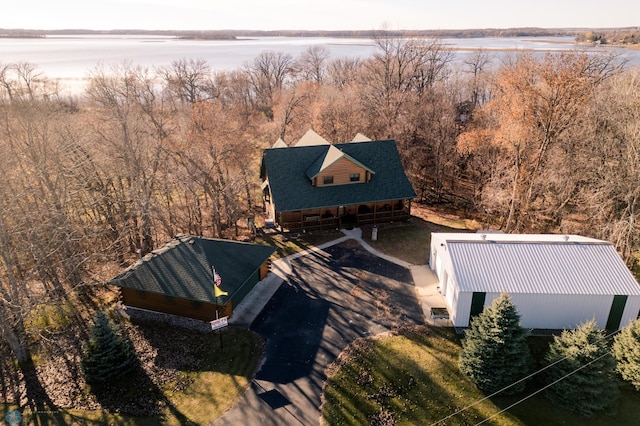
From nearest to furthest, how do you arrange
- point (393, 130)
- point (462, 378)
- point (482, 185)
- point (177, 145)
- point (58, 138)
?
point (462, 378)
point (58, 138)
point (177, 145)
point (482, 185)
point (393, 130)

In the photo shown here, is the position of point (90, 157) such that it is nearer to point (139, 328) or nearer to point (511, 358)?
point (139, 328)

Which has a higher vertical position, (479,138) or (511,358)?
(479,138)

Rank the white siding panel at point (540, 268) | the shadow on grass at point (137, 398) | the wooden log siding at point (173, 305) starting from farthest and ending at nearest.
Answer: the wooden log siding at point (173, 305), the white siding panel at point (540, 268), the shadow on grass at point (137, 398)

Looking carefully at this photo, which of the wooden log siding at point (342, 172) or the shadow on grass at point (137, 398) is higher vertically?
the wooden log siding at point (342, 172)

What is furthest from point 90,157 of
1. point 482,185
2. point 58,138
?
point 482,185

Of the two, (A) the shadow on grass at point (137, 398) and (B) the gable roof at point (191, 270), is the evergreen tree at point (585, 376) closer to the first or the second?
(A) the shadow on grass at point (137, 398)

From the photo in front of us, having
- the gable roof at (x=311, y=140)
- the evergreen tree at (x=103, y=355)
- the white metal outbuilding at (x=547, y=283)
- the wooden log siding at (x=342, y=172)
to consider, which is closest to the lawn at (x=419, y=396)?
the white metal outbuilding at (x=547, y=283)

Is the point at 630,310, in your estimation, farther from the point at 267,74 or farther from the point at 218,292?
the point at 267,74
